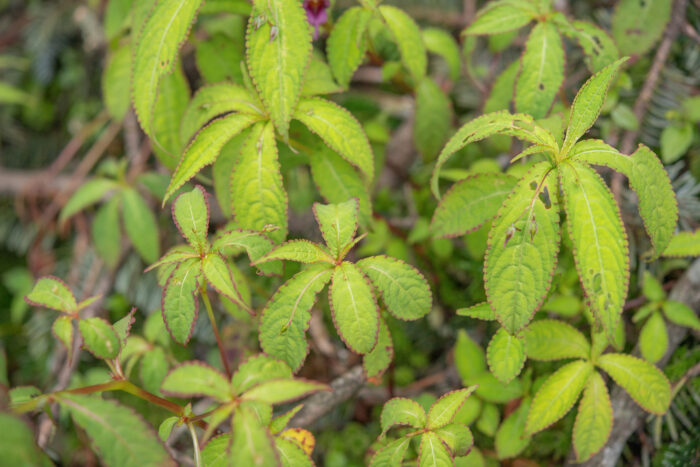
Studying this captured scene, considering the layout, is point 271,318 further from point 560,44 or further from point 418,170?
point 418,170

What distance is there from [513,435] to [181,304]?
1129 mm

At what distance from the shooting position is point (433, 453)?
1.32 meters

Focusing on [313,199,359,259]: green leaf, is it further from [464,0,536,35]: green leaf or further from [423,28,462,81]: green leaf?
[423,28,462,81]: green leaf

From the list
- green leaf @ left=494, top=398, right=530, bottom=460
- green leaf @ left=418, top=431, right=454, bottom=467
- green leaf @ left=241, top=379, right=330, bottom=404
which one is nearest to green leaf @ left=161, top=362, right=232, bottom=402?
green leaf @ left=241, top=379, right=330, bottom=404

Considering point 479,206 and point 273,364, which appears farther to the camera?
point 479,206

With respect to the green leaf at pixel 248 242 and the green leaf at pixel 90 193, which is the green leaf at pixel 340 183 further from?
the green leaf at pixel 90 193

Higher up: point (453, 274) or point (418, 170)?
point (418, 170)

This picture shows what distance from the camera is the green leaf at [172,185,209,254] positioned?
1413 millimetres

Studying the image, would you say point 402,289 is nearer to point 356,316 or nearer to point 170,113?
point 356,316

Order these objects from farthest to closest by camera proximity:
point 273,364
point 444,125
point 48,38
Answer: point 48,38
point 444,125
point 273,364

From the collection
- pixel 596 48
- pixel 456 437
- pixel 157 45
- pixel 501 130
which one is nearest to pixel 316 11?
pixel 157 45

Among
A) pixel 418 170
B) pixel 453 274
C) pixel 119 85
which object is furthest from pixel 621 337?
pixel 119 85

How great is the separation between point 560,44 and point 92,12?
2.70m

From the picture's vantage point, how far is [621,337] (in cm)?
158
